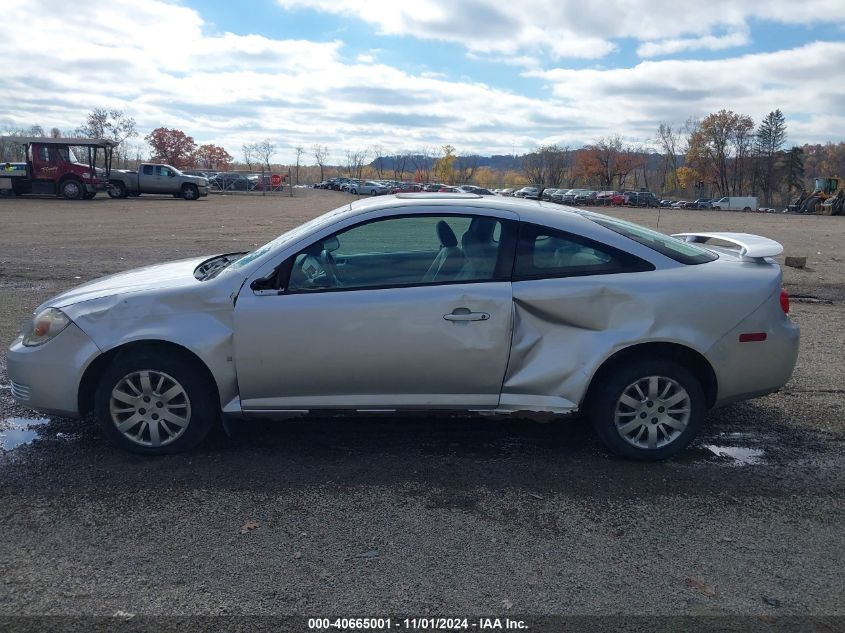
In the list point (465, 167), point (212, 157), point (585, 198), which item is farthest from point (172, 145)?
point (585, 198)

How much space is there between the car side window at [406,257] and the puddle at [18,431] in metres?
2.15

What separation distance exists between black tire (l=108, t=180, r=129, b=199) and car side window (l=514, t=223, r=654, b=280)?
127 feet

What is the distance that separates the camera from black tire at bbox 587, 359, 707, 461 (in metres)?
4.59

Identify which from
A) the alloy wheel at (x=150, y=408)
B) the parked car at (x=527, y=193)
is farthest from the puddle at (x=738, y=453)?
the parked car at (x=527, y=193)

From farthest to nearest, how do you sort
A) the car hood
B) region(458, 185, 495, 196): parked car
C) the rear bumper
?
region(458, 185, 495, 196): parked car
the car hood
the rear bumper

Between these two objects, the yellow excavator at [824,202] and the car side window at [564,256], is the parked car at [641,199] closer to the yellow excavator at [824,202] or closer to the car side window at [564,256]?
the yellow excavator at [824,202]

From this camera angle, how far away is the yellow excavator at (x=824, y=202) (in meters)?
53.5

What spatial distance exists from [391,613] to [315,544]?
2.28 ft

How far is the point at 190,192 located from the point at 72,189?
7.88m

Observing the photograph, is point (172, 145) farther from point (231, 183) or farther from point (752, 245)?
point (752, 245)

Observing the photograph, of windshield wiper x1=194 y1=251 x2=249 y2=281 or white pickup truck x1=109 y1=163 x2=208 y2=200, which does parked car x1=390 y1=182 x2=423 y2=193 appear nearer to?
windshield wiper x1=194 y1=251 x2=249 y2=281

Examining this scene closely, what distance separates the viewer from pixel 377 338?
450cm

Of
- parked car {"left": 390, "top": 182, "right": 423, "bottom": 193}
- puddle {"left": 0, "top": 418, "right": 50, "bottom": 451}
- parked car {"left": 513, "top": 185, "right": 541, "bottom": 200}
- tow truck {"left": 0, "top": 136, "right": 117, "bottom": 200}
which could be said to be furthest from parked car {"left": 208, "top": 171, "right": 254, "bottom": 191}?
puddle {"left": 0, "top": 418, "right": 50, "bottom": 451}

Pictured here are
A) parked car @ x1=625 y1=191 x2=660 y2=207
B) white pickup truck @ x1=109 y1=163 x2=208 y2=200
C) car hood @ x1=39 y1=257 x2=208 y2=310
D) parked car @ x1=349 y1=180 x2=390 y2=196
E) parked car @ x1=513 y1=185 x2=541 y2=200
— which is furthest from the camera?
parked car @ x1=625 y1=191 x2=660 y2=207
